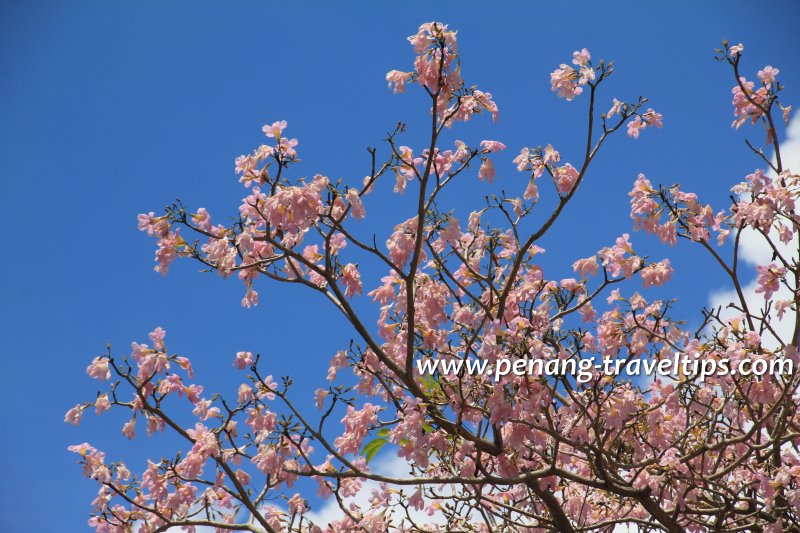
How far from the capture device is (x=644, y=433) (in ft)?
17.6

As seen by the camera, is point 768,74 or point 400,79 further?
point 768,74

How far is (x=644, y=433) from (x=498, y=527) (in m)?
1.40

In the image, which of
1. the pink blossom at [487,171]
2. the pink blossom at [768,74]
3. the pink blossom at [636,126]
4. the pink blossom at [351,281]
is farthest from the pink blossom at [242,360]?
the pink blossom at [768,74]

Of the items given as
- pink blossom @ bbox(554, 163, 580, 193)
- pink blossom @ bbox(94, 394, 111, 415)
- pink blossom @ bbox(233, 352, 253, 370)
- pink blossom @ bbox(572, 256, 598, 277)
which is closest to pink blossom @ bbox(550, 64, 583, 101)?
pink blossom @ bbox(554, 163, 580, 193)

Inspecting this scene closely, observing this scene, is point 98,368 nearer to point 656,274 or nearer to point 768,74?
point 656,274

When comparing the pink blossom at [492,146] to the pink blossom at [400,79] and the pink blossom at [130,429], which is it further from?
the pink blossom at [130,429]

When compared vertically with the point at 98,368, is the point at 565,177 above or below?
above

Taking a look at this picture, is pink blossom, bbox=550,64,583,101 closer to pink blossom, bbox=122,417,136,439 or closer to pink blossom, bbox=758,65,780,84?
pink blossom, bbox=758,65,780,84

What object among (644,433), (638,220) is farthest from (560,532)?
(638,220)

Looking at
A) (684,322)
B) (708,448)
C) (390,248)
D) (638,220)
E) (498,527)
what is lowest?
(708,448)

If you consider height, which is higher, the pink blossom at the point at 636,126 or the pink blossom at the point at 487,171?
the pink blossom at the point at 636,126

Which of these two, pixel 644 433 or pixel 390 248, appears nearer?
pixel 390 248

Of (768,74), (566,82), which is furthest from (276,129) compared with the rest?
(768,74)

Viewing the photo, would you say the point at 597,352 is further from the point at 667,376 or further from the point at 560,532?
the point at 560,532
